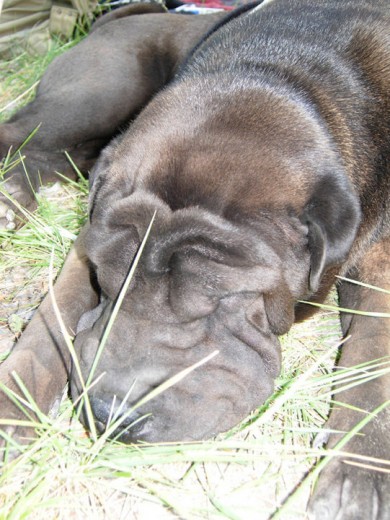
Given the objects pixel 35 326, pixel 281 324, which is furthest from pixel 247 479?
pixel 35 326

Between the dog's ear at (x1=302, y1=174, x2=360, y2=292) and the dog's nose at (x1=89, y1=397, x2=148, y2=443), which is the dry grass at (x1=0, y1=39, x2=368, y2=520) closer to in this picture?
the dog's nose at (x1=89, y1=397, x2=148, y2=443)

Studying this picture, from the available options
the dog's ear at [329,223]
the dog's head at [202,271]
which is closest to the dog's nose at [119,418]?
the dog's head at [202,271]

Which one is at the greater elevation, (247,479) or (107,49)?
(107,49)

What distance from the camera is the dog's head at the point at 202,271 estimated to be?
198 centimetres

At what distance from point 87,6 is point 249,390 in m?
3.96

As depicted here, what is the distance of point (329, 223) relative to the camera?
2102 mm

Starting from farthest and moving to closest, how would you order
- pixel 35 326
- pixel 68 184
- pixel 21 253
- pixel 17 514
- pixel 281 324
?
pixel 68 184
pixel 21 253
pixel 35 326
pixel 281 324
pixel 17 514

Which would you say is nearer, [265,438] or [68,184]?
[265,438]

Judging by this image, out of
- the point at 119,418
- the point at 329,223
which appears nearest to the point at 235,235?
the point at 329,223

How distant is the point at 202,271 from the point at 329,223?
46 cm

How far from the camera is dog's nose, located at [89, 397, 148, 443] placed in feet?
6.39

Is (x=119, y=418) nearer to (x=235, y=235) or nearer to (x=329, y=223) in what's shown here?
(x=235, y=235)

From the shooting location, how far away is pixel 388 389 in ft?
→ 7.38

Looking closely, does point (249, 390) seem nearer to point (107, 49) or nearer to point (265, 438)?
point (265, 438)
